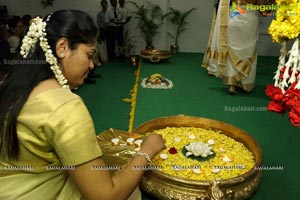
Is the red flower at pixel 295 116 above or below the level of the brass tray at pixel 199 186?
above

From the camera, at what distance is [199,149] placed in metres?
2.55

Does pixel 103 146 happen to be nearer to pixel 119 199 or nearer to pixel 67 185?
pixel 67 185

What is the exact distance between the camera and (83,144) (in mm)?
1111

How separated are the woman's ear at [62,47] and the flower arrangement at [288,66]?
1.00m

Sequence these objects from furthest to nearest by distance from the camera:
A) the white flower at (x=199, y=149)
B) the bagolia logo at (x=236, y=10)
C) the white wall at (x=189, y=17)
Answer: the white wall at (x=189, y=17) < the bagolia logo at (x=236, y=10) < the white flower at (x=199, y=149)

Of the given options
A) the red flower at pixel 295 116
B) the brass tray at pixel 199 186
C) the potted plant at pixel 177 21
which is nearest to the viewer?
the red flower at pixel 295 116

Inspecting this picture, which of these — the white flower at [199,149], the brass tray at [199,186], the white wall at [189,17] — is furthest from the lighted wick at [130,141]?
the white wall at [189,17]

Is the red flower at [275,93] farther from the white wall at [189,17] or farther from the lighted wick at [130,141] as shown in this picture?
the white wall at [189,17]

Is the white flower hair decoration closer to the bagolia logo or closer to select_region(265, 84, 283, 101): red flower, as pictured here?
select_region(265, 84, 283, 101): red flower

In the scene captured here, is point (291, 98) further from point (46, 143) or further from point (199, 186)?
point (46, 143)

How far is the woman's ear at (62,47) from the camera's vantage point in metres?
1.17

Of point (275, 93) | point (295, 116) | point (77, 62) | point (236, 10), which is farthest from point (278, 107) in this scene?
point (236, 10)

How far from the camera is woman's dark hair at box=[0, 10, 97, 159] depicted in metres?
1.16

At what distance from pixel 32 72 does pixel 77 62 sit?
0.17m
